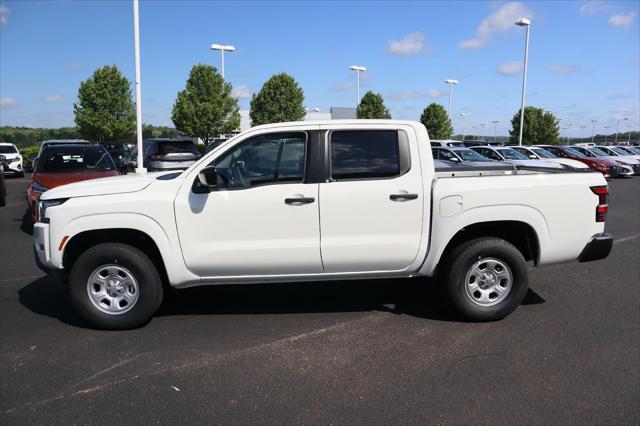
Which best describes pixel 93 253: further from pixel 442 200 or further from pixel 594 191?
pixel 594 191

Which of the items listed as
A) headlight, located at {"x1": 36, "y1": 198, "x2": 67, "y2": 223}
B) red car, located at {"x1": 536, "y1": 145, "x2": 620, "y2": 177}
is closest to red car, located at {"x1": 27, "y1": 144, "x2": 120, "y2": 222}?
headlight, located at {"x1": 36, "y1": 198, "x2": 67, "y2": 223}

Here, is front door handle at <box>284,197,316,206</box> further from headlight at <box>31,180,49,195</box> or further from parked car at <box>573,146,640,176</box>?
parked car at <box>573,146,640,176</box>

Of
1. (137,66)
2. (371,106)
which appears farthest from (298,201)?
(371,106)

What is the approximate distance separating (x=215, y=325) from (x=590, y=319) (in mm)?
3575

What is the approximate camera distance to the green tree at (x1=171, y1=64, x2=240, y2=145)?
32406 mm

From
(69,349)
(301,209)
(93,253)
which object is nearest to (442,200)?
(301,209)

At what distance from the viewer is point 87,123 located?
32.7 metres

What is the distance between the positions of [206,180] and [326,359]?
5.91 ft

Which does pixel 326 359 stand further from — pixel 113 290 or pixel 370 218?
pixel 113 290

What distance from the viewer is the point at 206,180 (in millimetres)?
4422

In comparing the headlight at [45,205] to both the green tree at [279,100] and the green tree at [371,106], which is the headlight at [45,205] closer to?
the green tree at [279,100]

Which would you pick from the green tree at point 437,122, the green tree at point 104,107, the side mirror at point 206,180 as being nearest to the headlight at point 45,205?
the side mirror at point 206,180

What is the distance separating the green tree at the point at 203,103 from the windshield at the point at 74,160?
72.5 ft

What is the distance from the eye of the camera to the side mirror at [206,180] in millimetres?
4414
